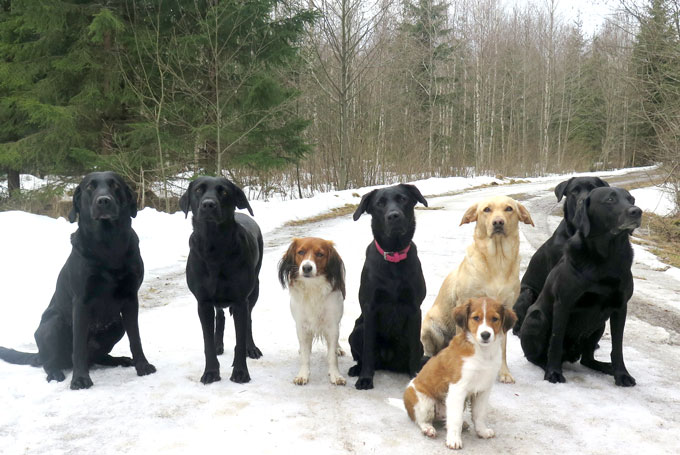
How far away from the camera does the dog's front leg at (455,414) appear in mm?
2945

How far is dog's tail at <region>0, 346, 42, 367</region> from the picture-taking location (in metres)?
4.10

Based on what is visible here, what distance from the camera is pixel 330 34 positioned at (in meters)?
20.1

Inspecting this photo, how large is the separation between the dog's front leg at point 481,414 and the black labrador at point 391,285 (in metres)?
0.91

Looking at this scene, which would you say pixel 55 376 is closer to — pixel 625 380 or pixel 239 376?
pixel 239 376

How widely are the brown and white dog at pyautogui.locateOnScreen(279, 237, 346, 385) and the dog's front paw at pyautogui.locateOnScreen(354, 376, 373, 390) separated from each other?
14 centimetres

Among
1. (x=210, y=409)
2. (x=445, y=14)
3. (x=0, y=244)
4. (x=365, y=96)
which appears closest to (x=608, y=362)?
(x=210, y=409)

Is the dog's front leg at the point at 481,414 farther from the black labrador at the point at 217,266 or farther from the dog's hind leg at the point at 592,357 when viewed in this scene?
the black labrador at the point at 217,266

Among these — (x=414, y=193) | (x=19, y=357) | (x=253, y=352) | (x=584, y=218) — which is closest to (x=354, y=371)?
(x=253, y=352)

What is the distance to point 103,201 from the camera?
377 centimetres

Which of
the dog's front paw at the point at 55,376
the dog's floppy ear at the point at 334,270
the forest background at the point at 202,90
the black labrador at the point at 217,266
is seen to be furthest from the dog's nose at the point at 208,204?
the forest background at the point at 202,90


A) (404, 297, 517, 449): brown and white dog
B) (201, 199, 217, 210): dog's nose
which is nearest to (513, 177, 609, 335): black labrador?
(404, 297, 517, 449): brown and white dog

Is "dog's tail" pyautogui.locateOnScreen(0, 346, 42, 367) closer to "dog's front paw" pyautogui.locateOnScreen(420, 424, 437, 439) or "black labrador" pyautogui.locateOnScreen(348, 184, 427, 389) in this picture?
"black labrador" pyautogui.locateOnScreen(348, 184, 427, 389)

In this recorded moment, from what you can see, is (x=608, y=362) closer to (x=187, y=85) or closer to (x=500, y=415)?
(x=500, y=415)

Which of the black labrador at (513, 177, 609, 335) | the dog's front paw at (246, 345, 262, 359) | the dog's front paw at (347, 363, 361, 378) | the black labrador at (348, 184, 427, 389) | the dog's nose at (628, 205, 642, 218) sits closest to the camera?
the dog's nose at (628, 205, 642, 218)
